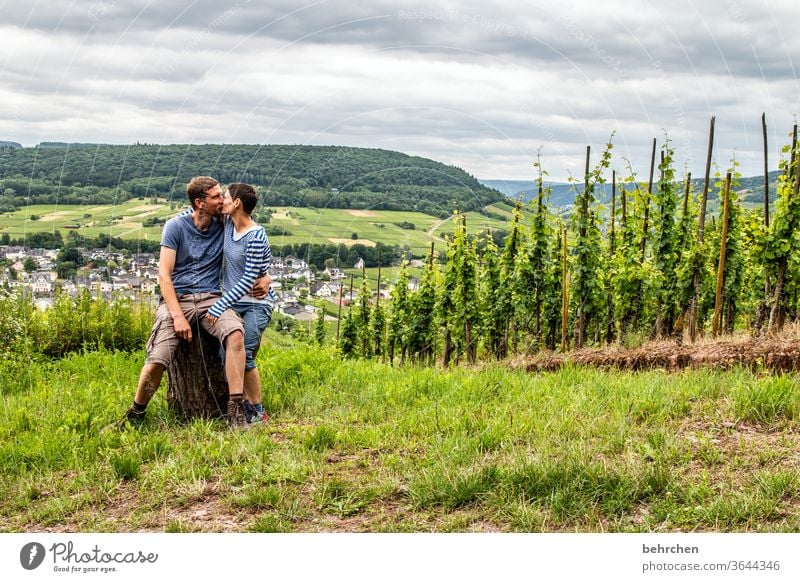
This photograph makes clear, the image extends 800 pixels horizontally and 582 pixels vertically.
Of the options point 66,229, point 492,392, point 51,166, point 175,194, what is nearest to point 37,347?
point 66,229

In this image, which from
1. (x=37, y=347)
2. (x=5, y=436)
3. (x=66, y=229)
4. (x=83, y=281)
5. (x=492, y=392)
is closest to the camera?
(x=5, y=436)

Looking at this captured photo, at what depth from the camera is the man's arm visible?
5902 millimetres

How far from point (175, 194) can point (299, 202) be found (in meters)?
2.29

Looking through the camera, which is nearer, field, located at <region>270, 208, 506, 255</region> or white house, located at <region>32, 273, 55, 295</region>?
white house, located at <region>32, 273, 55, 295</region>

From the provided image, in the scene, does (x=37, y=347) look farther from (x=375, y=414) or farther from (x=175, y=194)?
(x=375, y=414)

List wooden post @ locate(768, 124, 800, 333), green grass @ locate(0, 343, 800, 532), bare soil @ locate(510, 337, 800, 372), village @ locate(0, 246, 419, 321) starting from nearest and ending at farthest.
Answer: green grass @ locate(0, 343, 800, 532) < bare soil @ locate(510, 337, 800, 372) < village @ locate(0, 246, 419, 321) < wooden post @ locate(768, 124, 800, 333)

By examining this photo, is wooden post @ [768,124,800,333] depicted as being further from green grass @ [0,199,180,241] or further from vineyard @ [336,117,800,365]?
green grass @ [0,199,180,241]

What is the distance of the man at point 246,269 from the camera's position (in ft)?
19.8

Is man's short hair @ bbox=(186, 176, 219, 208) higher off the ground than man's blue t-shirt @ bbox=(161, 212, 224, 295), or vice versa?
man's short hair @ bbox=(186, 176, 219, 208)

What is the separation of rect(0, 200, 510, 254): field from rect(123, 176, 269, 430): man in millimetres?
2936

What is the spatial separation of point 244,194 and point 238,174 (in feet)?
13.4

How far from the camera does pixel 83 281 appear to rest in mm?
9680

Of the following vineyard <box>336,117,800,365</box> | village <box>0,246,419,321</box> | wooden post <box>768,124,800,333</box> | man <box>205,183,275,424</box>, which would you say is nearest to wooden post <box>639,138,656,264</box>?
vineyard <box>336,117,800,365</box>

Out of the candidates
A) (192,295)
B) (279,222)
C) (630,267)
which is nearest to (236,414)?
(192,295)
